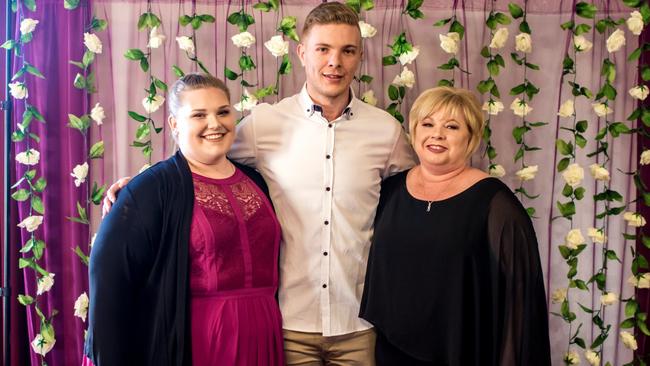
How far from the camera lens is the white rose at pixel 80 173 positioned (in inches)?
95.6

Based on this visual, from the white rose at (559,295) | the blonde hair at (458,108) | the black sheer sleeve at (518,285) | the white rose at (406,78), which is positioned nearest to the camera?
the black sheer sleeve at (518,285)

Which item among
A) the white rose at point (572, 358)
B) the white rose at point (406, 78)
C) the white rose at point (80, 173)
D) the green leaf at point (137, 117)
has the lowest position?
the white rose at point (572, 358)

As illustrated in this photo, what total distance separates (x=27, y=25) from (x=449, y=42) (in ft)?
5.50

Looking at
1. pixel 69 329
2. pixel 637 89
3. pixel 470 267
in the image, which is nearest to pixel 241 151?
pixel 470 267

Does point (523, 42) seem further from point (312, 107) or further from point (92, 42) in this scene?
point (92, 42)

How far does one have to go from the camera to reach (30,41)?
2.43m

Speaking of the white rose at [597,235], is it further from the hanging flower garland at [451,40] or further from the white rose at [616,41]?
the hanging flower garland at [451,40]

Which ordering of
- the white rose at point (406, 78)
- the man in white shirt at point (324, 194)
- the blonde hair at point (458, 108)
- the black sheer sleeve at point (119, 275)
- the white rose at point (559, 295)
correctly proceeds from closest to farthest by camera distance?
the black sheer sleeve at point (119, 275) → the blonde hair at point (458, 108) → the man in white shirt at point (324, 194) → the white rose at point (406, 78) → the white rose at point (559, 295)

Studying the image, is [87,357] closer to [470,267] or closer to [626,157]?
[470,267]

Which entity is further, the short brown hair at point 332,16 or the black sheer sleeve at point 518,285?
the short brown hair at point 332,16

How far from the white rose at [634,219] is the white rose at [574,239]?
0.20m

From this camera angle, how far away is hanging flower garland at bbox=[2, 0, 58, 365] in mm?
2395

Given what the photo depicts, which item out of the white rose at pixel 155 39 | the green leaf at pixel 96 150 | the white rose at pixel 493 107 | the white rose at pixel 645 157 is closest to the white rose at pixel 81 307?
the green leaf at pixel 96 150

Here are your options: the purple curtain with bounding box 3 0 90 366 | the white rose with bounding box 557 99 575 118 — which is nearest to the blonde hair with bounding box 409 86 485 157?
the white rose with bounding box 557 99 575 118
